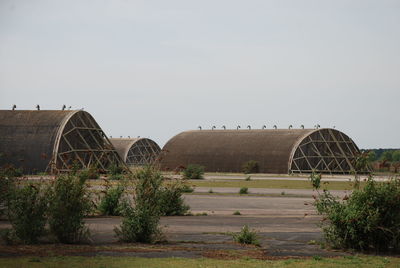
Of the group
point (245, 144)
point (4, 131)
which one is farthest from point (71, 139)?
point (245, 144)

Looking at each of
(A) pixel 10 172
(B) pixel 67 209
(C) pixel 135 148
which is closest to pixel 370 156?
(B) pixel 67 209

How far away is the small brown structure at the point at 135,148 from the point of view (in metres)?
142

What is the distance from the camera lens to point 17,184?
78.1 ft

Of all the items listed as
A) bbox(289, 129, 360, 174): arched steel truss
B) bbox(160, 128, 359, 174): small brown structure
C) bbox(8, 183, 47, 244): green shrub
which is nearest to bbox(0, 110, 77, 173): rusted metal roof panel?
bbox(160, 128, 359, 174): small brown structure

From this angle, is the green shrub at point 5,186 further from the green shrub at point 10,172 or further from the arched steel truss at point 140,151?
the arched steel truss at point 140,151

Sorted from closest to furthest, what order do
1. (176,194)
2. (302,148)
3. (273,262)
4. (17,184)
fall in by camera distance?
(273,262) < (17,184) < (176,194) < (302,148)

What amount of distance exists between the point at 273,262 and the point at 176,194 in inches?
609

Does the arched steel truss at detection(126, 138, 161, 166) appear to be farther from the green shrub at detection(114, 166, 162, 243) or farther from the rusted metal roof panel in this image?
the green shrub at detection(114, 166, 162, 243)

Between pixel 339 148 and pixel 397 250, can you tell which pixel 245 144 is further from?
pixel 397 250

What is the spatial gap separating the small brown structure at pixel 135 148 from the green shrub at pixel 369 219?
120 metres

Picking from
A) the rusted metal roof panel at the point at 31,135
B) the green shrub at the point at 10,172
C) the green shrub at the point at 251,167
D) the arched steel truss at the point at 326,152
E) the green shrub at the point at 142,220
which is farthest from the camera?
the arched steel truss at the point at 326,152

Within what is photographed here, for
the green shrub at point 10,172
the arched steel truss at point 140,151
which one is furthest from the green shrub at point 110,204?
the arched steel truss at point 140,151

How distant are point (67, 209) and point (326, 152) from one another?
9764 cm

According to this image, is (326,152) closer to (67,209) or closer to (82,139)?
(82,139)
